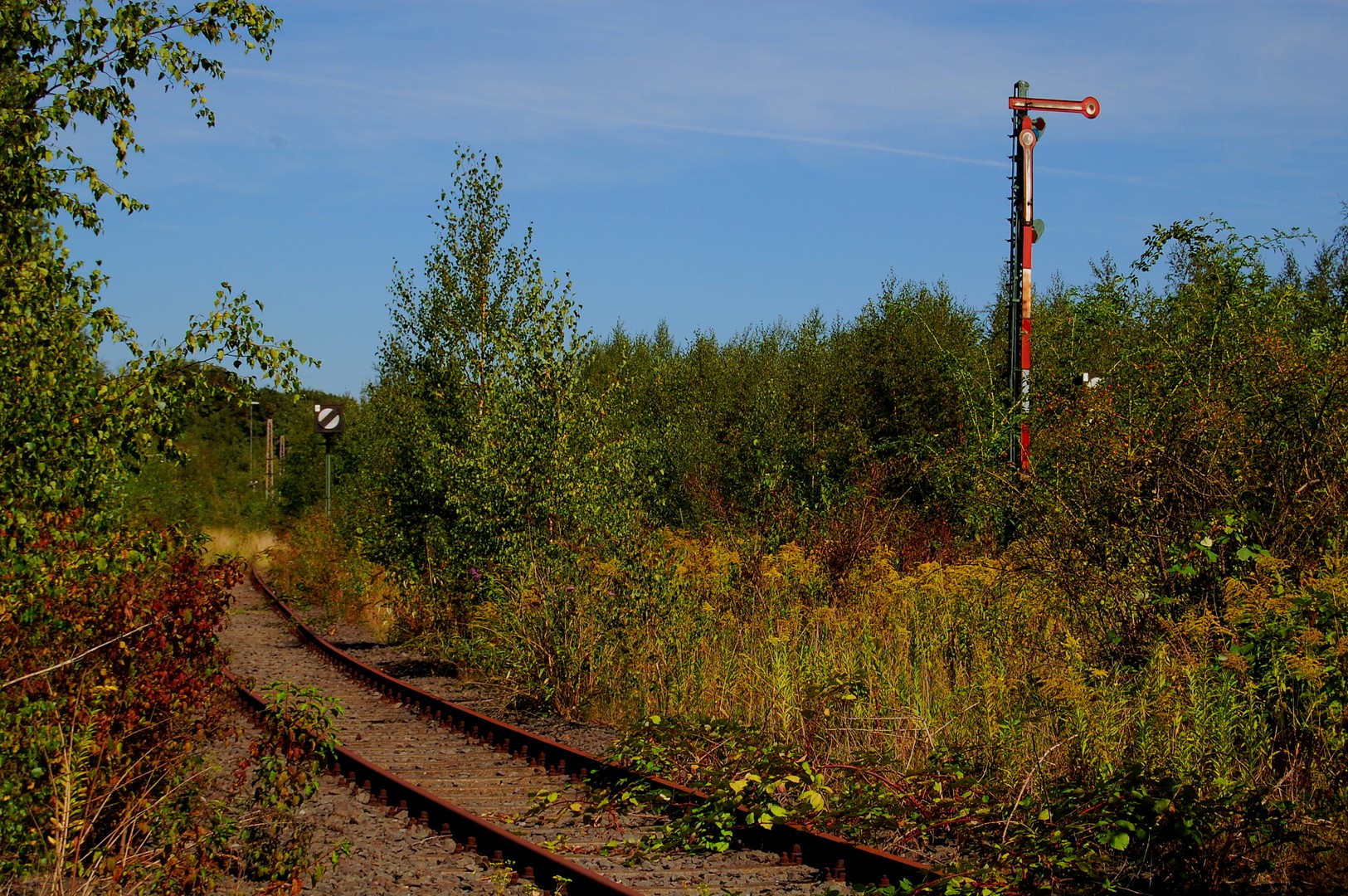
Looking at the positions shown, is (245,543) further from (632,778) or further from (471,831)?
(471,831)

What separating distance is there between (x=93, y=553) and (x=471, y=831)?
3035 millimetres

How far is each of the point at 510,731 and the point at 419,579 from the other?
8.20m

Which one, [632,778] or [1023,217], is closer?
[632,778]

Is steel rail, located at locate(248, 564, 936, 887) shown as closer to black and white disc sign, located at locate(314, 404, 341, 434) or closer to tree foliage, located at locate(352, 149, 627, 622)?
tree foliage, located at locate(352, 149, 627, 622)

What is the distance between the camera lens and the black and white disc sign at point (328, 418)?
119 feet

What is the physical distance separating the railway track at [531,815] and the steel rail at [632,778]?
0.01m

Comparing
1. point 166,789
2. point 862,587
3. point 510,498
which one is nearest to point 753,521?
point 862,587

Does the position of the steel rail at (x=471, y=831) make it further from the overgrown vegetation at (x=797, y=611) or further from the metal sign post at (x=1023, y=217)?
the metal sign post at (x=1023, y=217)

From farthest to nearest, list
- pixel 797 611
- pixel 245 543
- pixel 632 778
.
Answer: pixel 245 543
pixel 797 611
pixel 632 778

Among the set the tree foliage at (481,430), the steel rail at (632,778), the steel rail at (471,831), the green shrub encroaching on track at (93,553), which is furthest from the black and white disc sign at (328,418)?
the green shrub encroaching on track at (93,553)

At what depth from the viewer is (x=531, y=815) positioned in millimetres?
8258

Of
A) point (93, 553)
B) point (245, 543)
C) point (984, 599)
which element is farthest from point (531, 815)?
point (245, 543)

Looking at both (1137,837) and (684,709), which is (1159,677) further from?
(684,709)

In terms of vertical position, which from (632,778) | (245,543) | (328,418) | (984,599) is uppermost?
(328,418)
